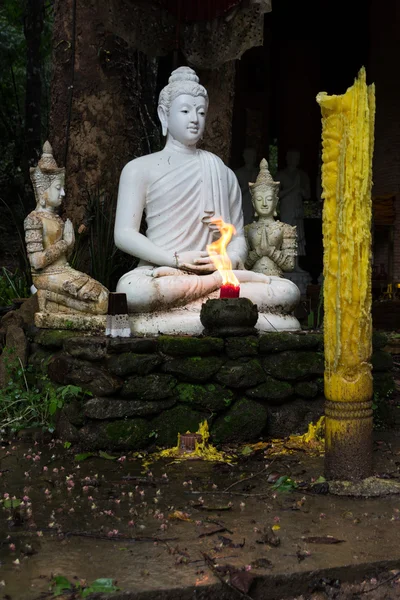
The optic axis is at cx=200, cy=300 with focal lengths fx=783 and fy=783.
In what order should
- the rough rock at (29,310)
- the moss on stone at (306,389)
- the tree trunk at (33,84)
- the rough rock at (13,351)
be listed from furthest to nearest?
the tree trunk at (33,84)
the rough rock at (29,310)
the rough rock at (13,351)
the moss on stone at (306,389)

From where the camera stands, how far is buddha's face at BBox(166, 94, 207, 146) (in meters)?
5.40

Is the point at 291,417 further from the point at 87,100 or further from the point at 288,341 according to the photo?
the point at 87,100

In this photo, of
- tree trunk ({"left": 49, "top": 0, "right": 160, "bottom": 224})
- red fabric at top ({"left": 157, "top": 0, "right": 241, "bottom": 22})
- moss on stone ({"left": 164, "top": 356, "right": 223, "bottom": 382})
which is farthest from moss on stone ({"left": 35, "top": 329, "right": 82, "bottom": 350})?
red fabric at top ({"left": 157, "top": 0, "right": 241, "bottom": 22})

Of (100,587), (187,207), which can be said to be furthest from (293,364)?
(100,587)

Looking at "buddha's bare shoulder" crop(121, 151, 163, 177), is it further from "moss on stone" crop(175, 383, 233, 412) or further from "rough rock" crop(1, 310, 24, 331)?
"moss on stone" crop(175, 383, 233, 412)

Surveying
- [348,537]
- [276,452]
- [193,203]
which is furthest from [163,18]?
[348,537]

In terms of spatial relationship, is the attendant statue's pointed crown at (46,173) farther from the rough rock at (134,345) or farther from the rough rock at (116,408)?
the rough rock at (116,408)

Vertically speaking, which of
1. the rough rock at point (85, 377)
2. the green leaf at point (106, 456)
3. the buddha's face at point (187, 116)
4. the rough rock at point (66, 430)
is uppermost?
the buddha's face at point (187, 116)

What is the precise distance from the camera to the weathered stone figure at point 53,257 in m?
5.02

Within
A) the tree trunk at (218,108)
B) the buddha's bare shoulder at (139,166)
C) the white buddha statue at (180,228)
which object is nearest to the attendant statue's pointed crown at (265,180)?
the white buddha statue at (180,228)

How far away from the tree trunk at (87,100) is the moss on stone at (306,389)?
2504 mm

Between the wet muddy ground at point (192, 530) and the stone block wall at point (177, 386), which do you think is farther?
the stone block wall at point (177, 386)

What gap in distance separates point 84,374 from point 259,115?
793 cm

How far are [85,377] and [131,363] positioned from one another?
0.28 meters
